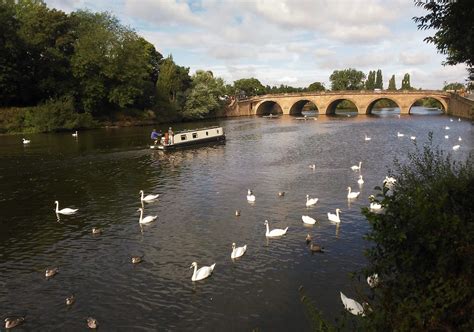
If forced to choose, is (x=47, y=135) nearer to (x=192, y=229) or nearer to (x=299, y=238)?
(x=192, y=229)

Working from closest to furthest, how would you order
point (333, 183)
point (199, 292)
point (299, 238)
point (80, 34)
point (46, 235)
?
point (199, 292) < point (299, 238) < point (46, 235) < point (333, 183) < point (80, 34)

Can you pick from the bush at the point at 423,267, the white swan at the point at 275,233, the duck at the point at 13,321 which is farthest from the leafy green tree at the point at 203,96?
the bush at the point at 423,267

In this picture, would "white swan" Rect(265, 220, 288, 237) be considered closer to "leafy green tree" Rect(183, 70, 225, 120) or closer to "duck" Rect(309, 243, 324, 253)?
"duck" Rect(309, 243, 324, 253)

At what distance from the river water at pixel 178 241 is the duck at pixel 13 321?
0.20 metres

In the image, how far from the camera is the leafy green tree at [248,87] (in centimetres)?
17138

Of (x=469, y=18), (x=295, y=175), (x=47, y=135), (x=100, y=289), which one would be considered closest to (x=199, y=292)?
(x=100, y=289)

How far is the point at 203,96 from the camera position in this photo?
103250mm

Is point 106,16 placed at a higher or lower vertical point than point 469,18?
higher

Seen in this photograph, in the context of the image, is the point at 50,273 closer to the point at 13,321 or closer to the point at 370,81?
the point at 13,321

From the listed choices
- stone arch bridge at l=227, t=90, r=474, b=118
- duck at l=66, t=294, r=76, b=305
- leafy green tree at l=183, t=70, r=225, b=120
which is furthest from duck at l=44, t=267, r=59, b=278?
leafy green tree at l=183, t=70, r=225, b=120

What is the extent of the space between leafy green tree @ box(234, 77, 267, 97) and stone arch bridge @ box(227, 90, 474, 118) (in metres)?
30.2

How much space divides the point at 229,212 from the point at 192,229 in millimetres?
3403

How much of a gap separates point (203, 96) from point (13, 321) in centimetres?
9251

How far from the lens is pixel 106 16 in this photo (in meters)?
83.4
